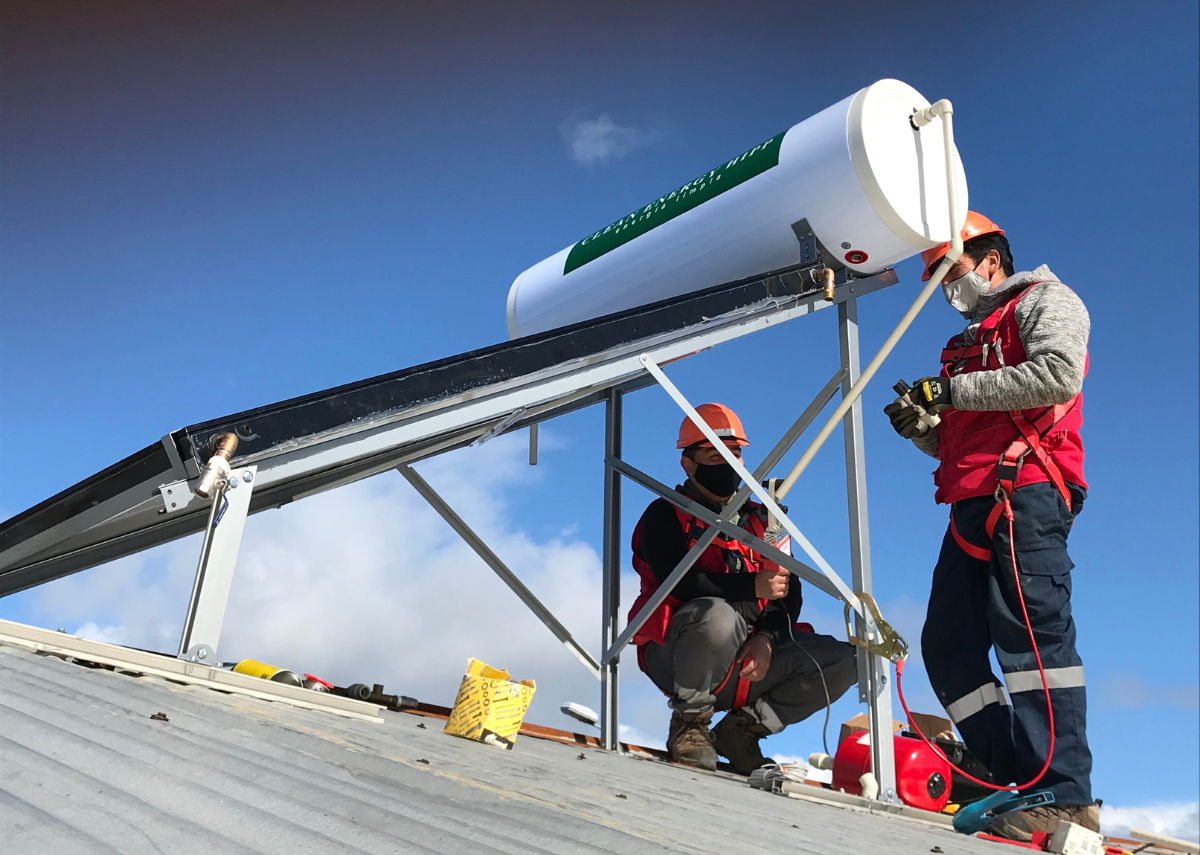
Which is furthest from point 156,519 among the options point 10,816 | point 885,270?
point 885,270

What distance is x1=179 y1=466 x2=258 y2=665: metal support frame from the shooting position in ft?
7.18

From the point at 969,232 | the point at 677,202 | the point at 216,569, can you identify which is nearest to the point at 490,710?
the point at 216,569

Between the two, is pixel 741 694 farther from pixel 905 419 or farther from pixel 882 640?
pixel 905 419

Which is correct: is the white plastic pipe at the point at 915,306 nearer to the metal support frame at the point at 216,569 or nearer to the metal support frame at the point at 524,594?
the metal support frame at the point at 524,594

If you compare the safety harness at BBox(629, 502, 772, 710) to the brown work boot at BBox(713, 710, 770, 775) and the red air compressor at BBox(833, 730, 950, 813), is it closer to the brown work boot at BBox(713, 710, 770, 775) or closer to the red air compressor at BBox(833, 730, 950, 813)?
the brown work boot at BBox(713, 710, 770, 775)

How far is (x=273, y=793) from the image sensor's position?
1.35 m

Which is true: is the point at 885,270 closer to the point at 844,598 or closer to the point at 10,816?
the point at 844,598

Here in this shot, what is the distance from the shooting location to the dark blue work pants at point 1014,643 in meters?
2.95

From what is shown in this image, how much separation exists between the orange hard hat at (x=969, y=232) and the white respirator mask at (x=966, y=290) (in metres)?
0.12

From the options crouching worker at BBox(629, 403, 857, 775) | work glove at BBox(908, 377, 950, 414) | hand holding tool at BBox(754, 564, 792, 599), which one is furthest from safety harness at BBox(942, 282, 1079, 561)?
crouching worker at BBox(629, 403, 857, 775)

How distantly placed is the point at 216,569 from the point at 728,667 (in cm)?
254

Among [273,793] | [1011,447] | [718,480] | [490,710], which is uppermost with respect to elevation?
[718,480]

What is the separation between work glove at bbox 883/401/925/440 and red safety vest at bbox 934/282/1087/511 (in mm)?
143

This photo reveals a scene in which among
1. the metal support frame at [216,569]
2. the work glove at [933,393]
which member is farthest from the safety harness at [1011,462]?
the metal support frame at [216,569]
